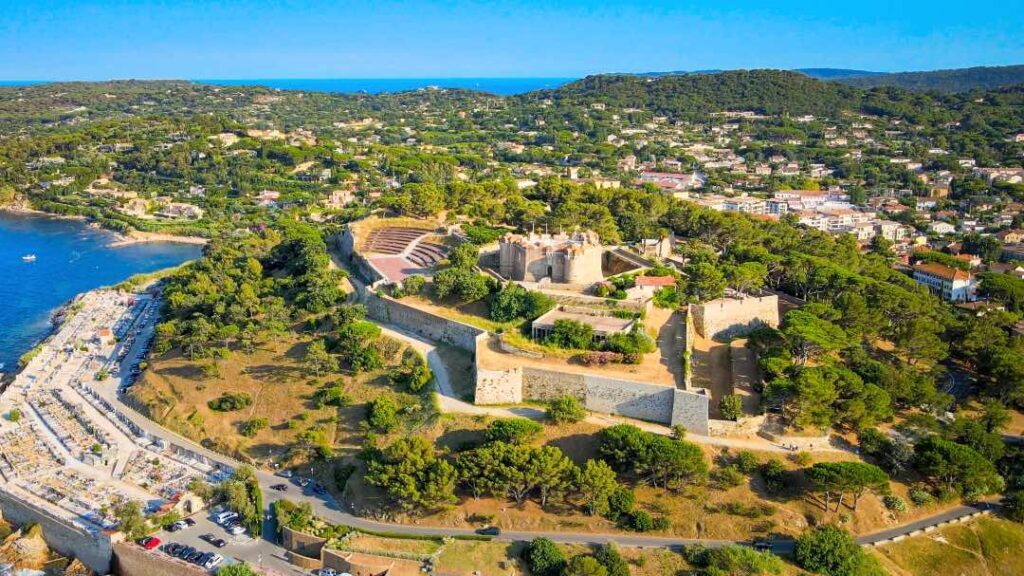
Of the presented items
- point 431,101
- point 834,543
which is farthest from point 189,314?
point 431,101

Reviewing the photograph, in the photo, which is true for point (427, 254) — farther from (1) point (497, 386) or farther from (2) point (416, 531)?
(2) point (416, 531)

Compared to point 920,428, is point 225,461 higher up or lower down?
lower down

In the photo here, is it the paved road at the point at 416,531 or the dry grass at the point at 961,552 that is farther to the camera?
the paved road at the point at 416,531

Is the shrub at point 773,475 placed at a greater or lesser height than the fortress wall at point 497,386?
lesser

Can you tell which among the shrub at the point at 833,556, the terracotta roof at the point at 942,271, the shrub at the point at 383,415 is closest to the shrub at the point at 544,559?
the shrub at the point at 833,556

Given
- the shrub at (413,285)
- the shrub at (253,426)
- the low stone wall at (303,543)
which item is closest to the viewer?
the low stone wall at (303,543)

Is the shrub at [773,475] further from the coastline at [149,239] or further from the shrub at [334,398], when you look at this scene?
the coastline at [149,239]

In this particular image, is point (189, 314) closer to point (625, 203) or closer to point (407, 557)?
point (407, 557)
